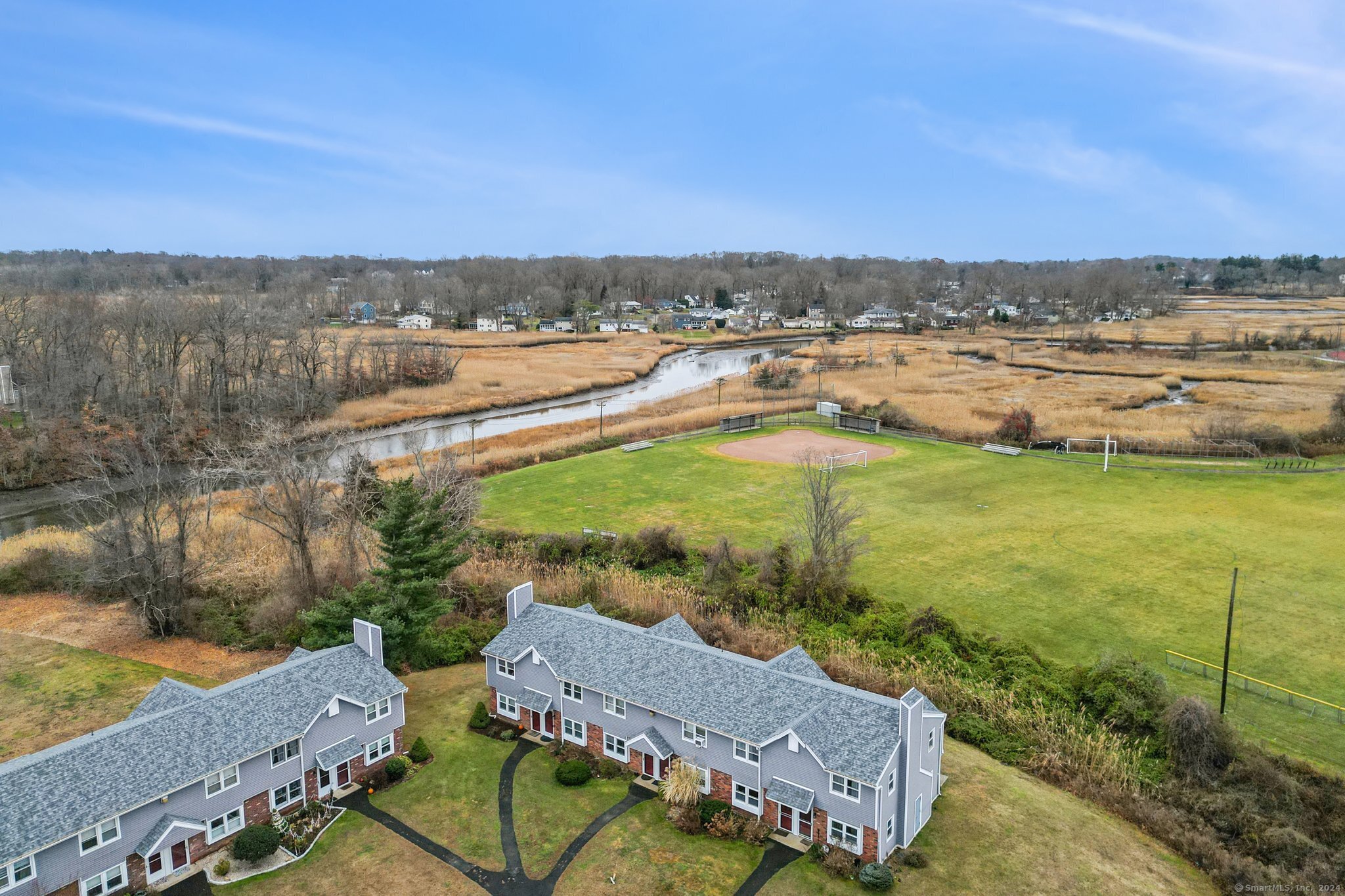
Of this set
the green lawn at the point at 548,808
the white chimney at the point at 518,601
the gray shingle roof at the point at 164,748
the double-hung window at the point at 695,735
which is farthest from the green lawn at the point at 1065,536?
the gray shingle roof at the point at 164,748

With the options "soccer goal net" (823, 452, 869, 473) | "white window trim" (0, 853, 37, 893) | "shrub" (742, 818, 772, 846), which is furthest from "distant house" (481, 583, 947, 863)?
"soccer goal net" (823, 452, 869, 473)

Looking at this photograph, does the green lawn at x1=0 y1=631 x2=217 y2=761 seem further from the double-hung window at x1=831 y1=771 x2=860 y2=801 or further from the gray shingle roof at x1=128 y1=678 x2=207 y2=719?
the double-hung window at x1=831 y1=771 x2=860 y2=801

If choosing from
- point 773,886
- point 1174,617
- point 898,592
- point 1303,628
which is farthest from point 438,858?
point 1303,628

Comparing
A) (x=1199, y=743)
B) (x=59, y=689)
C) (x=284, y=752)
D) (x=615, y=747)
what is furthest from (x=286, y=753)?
(x=1199, y=743)

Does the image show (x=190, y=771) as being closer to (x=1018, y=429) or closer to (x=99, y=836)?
(x=99, y=836)

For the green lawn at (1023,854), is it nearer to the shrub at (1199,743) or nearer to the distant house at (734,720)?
the distant house at (734,720)

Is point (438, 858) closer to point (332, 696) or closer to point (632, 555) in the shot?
point (332, 696)
